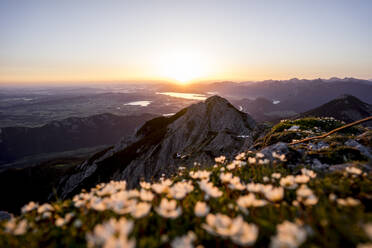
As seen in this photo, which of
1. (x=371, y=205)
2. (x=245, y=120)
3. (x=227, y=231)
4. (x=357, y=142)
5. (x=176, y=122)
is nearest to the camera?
(x=227, y=231)

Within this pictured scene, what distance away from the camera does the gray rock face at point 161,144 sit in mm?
47188

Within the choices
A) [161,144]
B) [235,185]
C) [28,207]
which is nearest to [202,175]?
[235,185]

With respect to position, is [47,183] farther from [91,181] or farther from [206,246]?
[206,246]

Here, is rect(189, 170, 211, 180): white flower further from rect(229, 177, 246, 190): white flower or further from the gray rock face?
the gray rock face

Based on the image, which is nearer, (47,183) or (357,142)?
(357,142)

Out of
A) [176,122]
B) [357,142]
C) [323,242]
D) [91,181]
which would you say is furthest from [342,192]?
[176,122]

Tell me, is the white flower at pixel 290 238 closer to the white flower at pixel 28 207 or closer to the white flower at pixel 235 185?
the white flower at pixel 235 185

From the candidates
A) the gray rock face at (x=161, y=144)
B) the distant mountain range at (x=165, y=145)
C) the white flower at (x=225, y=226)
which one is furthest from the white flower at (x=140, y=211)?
the gray rock face at (x=161, y=144)

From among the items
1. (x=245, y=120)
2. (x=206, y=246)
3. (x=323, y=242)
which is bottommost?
(x=245, y=120)

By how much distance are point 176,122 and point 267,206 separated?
61.1m

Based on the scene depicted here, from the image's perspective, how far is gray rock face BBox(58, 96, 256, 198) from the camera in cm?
4719

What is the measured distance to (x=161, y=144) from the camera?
54.4m

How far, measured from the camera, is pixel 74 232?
3.06 metres

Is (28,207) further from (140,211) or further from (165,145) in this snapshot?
(165,145)
